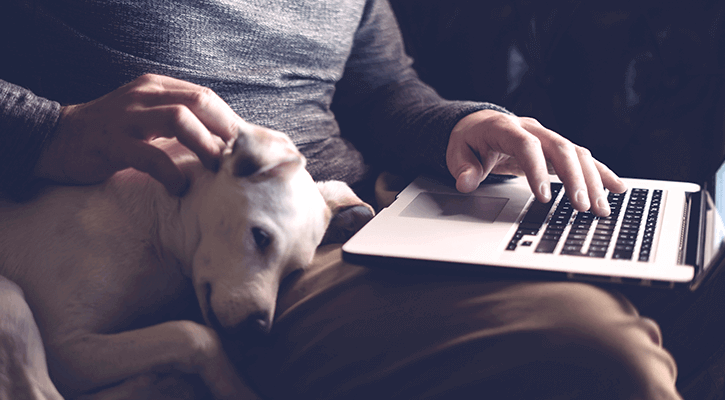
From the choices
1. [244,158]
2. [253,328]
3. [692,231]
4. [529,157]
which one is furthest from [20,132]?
[692,231]

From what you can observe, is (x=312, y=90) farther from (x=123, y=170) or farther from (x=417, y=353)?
(x=417, y=353)

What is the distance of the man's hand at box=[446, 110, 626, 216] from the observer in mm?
820

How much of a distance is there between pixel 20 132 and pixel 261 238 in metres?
0.38

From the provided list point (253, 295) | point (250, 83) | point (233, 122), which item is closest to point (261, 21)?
point (250, 83)

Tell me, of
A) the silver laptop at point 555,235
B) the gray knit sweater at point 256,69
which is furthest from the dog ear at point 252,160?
the gray knit sweater at point 256,69

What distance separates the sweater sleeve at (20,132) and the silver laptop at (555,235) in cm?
48

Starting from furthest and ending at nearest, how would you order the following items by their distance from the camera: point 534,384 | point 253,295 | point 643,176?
point 643,176
point 253,295
point 534,384

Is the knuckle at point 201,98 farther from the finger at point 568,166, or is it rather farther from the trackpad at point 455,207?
the finger at point 568,166

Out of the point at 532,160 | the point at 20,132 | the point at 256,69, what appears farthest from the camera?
the point at 256,69

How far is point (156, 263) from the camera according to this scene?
78 cm

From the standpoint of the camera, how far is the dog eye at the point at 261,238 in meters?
0.74

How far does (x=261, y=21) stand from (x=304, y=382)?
693mm

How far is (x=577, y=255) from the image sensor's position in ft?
2.22

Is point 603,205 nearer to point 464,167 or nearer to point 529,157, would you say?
point 529,157
